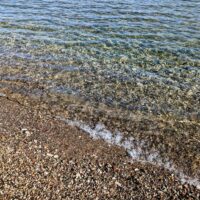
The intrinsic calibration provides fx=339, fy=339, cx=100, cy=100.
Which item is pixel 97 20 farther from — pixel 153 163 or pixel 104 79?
pixel 153 163

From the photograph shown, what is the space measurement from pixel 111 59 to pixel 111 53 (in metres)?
1.01

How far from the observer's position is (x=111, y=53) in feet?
72.5

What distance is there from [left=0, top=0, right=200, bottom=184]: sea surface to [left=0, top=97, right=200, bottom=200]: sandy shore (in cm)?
193

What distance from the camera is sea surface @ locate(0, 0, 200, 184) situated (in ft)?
53.9

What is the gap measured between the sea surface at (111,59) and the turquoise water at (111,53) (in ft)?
0.16

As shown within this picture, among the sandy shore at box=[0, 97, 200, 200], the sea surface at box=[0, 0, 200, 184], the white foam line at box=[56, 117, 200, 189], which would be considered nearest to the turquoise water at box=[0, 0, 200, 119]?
the sea surface at box=[0, 0, 200, 184]

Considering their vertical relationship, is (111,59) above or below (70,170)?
below

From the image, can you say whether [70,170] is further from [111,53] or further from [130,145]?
[111,53]

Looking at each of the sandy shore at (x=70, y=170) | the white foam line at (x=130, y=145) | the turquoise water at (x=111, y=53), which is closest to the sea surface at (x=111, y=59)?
the turquoise water at (x=111, y=53)

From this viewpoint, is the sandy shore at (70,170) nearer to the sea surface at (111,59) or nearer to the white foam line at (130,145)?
the white foam line at (130,145)

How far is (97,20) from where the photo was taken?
2900 centimetres

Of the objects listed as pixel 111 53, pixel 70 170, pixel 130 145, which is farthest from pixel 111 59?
pixel 70 170

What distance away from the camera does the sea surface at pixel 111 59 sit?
16.4 meters

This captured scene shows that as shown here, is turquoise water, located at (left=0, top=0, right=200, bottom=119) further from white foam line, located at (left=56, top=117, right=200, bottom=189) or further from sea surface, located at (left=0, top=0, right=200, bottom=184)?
white foam line, located at (left=56, top=117, right=200, bottom=189)
